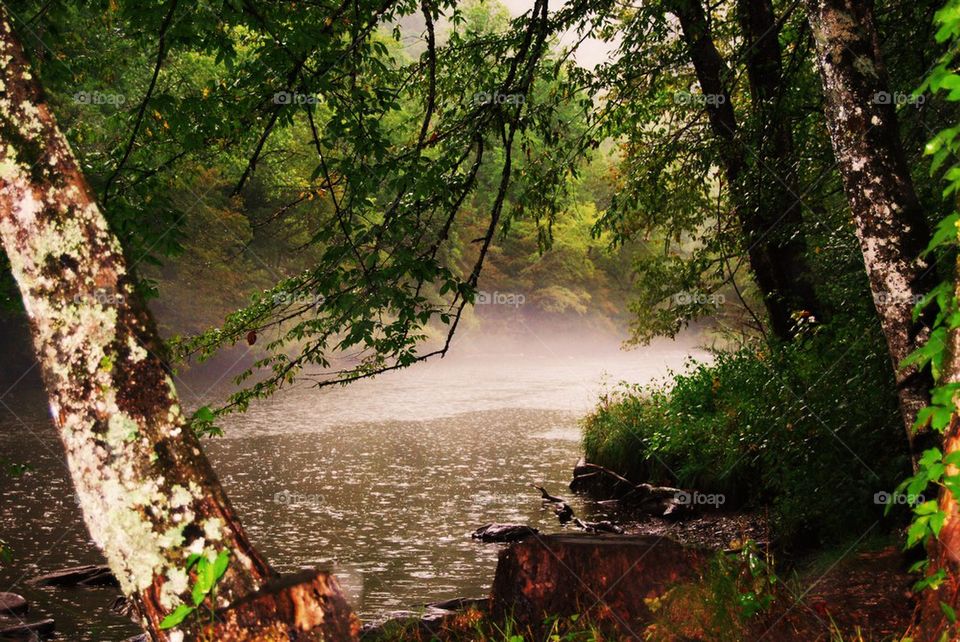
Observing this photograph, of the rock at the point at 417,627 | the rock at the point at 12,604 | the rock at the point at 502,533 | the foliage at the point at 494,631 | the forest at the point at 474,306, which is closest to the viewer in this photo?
the forest at the point at 474,306

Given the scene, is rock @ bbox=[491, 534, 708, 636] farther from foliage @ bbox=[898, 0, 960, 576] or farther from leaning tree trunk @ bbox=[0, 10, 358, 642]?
leaning tree trunk @ bbox=[0, 10, 358, 642]

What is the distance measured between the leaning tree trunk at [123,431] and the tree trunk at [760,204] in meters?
7.13

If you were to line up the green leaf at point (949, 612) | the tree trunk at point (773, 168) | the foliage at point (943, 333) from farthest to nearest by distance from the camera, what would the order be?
1. the tree trunk at point (773, 168)
2. the green leaf at point (949, 612)
3. the foliage at point (943, 333)

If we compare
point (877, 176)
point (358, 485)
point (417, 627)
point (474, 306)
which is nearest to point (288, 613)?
point (417, 627)

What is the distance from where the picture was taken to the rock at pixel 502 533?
1123 cm

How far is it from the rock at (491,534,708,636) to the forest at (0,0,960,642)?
0.06ft

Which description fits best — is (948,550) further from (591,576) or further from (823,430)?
(823,430)

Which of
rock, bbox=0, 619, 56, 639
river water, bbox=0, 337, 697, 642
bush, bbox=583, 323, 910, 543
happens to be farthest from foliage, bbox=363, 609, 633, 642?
rock, bbox=0, 619, 56, 639

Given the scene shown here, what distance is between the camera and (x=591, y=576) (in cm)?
520

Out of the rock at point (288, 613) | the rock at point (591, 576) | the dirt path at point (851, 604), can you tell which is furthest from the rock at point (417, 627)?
the rock at point (288, 613)

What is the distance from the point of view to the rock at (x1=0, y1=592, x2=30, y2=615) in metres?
8.10

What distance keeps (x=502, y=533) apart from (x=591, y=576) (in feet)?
20.4

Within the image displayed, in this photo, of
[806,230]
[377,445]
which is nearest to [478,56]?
[806,230]

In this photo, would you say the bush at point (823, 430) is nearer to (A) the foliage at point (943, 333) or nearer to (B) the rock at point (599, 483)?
(B) the rock at point (599, 483)
